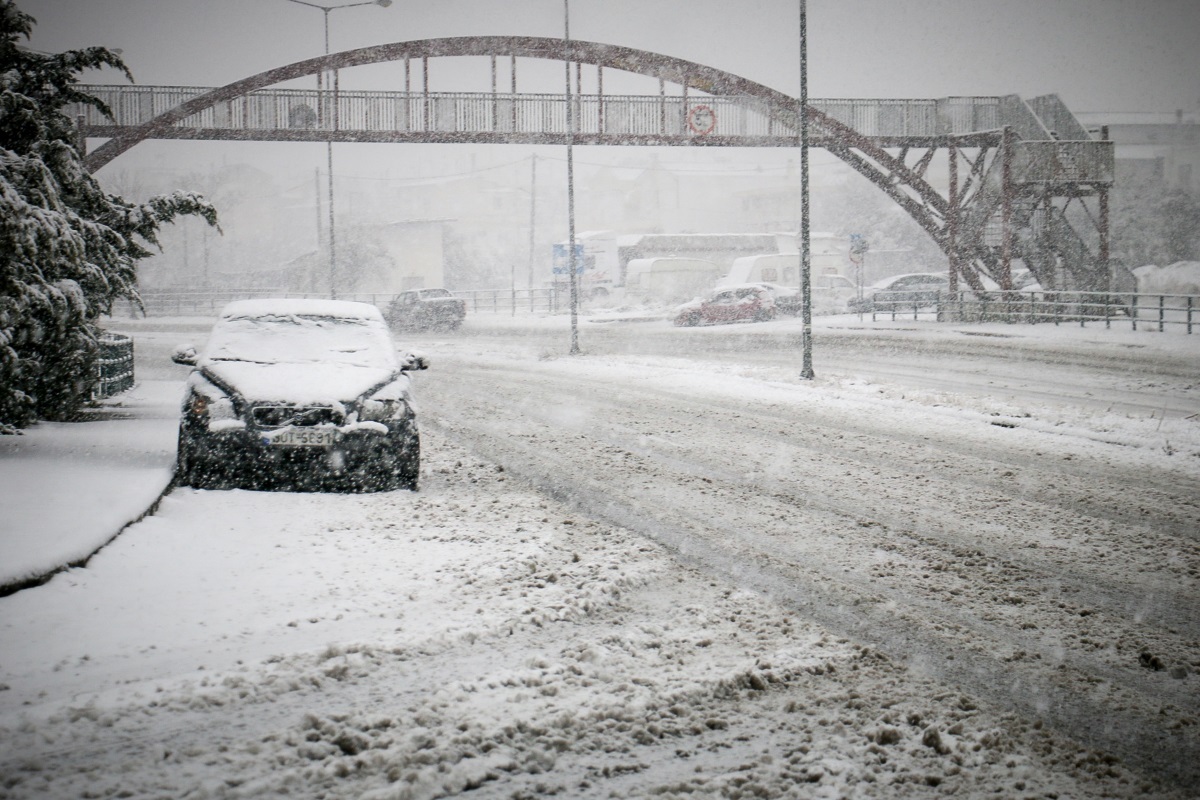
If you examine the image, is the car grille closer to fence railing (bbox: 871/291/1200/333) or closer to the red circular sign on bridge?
the red circular sign on bridge

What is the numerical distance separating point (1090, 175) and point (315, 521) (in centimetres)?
3148

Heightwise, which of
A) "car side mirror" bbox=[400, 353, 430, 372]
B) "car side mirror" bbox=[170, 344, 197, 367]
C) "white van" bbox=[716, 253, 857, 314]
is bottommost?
"car side mirror" bbox=[400, 353, 430, 372]

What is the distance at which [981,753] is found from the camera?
3.64 metres

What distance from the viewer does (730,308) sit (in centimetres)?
3709

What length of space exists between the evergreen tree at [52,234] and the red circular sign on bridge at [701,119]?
70.8 ft

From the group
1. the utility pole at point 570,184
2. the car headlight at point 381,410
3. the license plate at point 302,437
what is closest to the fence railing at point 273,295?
the utility pole at point 570,184

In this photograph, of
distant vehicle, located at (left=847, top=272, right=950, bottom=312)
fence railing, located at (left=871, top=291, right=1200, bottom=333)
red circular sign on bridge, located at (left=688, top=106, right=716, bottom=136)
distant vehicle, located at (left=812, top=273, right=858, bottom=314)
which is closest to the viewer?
fence railing, located at (left=871, top=291, right=1200, bottom=333)

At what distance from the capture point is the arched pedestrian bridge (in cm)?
2927

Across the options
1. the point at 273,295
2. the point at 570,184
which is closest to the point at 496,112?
the point at 570,184

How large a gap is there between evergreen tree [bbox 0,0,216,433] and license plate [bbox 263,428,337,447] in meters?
2.98

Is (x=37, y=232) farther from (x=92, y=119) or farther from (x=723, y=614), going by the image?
(x=92, y=119)

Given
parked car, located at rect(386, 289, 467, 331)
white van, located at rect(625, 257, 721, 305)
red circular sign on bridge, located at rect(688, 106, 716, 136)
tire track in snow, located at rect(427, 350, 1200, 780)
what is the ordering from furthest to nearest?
1. white van, located at rect(625, 257, 721, 305)
2. parked car, located at rect(386, 289, 467, 331)
3. red circular sign on bridge, located at rect(688, 106, 716, 136)
4. tire track in snow, located at rect(427, 350, 1200, 780)

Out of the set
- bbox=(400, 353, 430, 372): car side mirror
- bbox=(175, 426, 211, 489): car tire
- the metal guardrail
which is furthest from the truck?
bbox=(175, 426, 211, 489): car tire

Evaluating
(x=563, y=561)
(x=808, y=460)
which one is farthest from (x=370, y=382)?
(x=808, y=460)
